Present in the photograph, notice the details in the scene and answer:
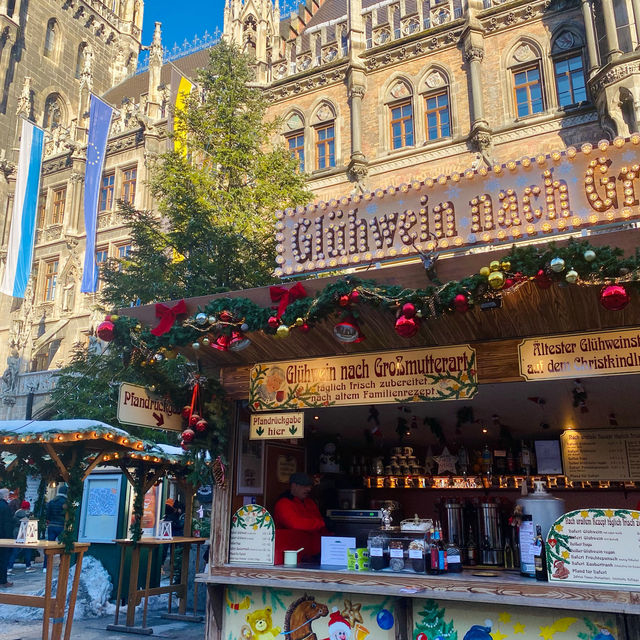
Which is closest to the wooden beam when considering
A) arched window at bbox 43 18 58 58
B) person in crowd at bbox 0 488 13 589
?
person in crowd at bbox 0 488 13 589

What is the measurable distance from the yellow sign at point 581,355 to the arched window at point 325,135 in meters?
18.6

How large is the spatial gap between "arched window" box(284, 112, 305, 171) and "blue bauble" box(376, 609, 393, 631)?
20.4 m

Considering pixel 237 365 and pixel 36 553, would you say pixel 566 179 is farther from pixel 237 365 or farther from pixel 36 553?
pixel 36 553

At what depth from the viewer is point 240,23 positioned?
26.4 metres

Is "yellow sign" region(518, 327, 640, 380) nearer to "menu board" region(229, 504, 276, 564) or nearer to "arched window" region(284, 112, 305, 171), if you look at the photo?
"menu board" region(229, 504, 276, 564)

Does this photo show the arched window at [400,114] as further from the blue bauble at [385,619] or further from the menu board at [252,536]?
the blue bauble at [385,619]

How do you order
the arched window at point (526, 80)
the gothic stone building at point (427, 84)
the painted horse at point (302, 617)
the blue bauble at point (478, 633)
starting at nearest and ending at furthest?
1. the blue bauble at point (478, 633)
2. the painted horse at point (302, 617)
3. the gothic stone building at point (427, 84)
4. the arched window at point (526, 80)

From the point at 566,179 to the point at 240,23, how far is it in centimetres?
2444

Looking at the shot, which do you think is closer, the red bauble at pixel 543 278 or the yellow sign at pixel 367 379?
the red bauble at pixel 543 278

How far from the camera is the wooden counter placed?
4.97 m

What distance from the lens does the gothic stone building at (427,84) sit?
18.7 metres

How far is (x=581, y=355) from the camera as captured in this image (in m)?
5.51

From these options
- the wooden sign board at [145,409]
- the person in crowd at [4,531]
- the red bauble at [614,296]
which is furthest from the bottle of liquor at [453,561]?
the person in crowd at [4,531]

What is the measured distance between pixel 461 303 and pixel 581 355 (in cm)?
136
